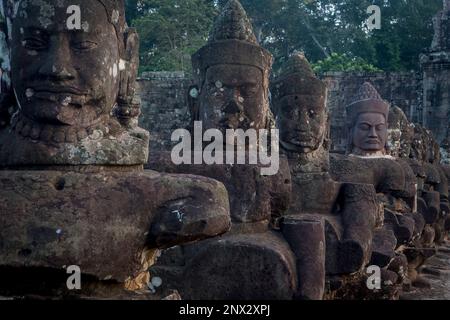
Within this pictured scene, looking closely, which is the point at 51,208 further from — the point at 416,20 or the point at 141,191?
the point at 416,20

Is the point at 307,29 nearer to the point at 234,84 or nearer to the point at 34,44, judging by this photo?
the point at 234,84

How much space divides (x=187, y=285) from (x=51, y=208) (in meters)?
1.56

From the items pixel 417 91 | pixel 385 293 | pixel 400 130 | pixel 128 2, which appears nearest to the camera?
pixel 385 293

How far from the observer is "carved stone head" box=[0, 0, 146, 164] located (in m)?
3.01

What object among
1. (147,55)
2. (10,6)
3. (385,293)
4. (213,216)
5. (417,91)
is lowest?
(385,293)

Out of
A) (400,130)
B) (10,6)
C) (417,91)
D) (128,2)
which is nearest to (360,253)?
(10,6)

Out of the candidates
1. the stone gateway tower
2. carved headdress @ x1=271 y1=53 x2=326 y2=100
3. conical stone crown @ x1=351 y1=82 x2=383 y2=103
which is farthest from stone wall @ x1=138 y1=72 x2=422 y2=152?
carved headdress @ x1=271 y1=53 x2=326 y2=100

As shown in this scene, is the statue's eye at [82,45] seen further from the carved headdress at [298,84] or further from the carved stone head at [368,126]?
the carved stone head at [368,126]

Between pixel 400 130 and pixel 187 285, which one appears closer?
pixel 187 285

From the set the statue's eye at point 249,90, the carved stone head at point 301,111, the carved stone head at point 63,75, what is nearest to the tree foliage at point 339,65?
the carved stone head at point 301,111

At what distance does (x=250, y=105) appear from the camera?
199 inches

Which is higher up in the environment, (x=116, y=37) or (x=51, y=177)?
(x=116, y=37)

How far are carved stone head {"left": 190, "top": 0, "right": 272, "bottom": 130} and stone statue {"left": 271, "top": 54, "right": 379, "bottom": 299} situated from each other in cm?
68

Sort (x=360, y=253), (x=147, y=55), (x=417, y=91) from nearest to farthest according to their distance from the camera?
1. (x=360, y=253)
2. (x=417, y=91)
3. (x=147, y=55)
